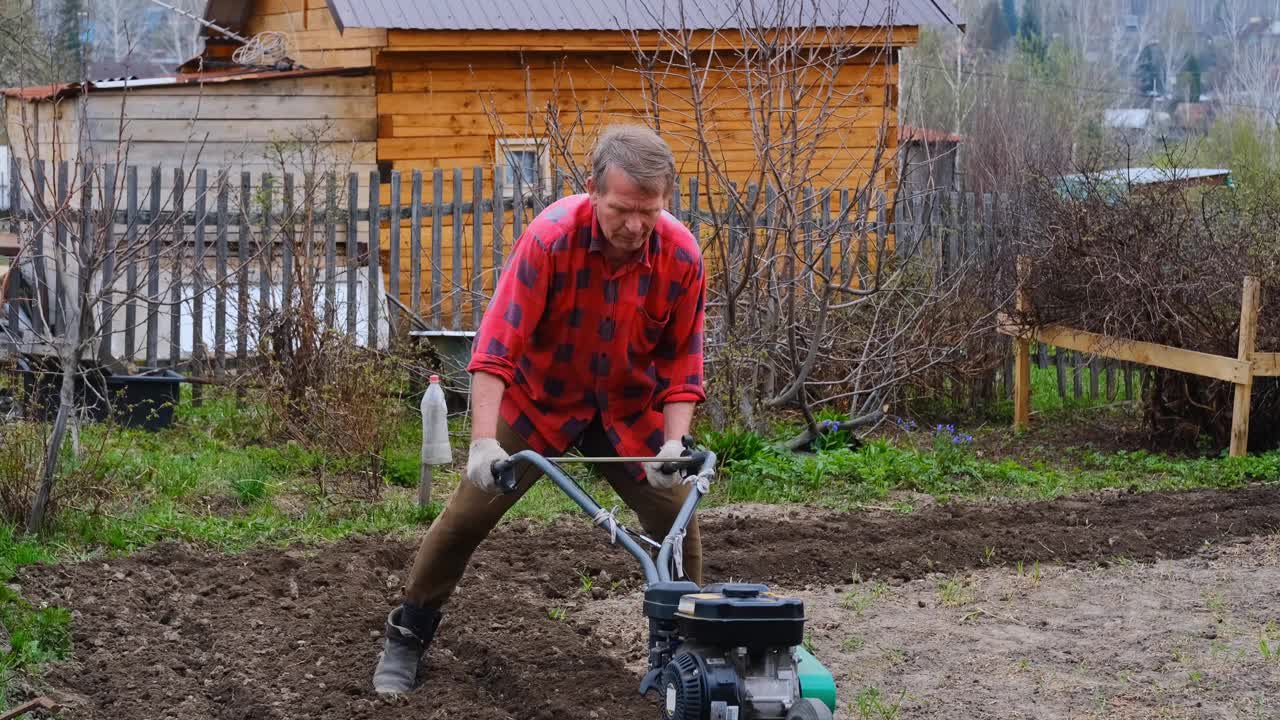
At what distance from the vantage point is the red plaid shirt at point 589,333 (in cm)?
454

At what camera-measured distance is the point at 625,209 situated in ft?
14.0

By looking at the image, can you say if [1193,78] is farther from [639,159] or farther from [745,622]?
[745,622]

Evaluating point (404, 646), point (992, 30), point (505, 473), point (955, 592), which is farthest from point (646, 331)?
point (992, 30)

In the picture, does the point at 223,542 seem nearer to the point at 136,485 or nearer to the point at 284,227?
the point at 136,485

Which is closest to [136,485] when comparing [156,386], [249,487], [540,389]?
[249,487]

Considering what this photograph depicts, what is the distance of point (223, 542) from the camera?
24.2 feet

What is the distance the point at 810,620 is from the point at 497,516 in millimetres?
1958

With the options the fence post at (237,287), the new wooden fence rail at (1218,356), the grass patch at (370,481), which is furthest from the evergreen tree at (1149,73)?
the fence post at (237,287)

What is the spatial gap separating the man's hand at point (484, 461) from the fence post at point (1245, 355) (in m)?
6.98

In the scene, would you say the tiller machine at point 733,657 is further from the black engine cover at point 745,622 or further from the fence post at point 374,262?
the fence post at point 374,262

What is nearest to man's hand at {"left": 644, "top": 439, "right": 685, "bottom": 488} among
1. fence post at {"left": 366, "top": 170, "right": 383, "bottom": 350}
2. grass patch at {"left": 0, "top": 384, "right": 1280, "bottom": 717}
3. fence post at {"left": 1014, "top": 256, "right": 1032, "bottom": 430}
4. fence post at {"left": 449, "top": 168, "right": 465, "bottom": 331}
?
grass patch at {"left": 0, "top": 384, "right": 1280, "bottom": 717}

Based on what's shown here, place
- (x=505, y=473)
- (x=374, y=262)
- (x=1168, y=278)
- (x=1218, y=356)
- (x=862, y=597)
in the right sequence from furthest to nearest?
(x=374, y=262) < (x=1168, y=278) < (x=1218, y=356) < (x=862, y=597) < (x=505, y=473)

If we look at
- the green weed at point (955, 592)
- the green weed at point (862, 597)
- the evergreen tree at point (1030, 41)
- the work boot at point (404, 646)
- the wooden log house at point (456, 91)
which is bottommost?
the green weed at point (862, 597)

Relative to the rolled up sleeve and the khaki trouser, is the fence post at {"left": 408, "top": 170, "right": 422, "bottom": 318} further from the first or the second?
the rolled up sleeve
